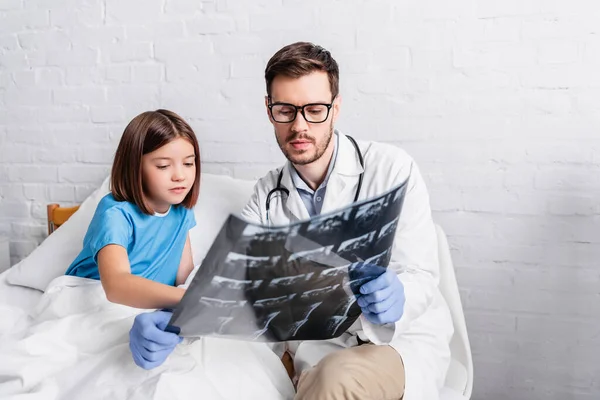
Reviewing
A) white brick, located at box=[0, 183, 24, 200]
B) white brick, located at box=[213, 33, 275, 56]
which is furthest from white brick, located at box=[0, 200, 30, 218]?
white brick, located at box=[213, 33, 275, 56]

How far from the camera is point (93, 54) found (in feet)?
6.84

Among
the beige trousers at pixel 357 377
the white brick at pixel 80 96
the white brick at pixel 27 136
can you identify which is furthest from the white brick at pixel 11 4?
the beige trousers at pixel 357 377

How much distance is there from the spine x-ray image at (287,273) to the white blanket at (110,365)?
12cm

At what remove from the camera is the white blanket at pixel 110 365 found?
106 cm

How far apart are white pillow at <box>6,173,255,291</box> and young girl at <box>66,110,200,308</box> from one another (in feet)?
0.56

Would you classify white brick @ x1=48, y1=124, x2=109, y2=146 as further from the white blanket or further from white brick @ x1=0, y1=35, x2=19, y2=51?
the white blanket

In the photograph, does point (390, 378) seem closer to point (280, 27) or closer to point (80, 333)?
point (80, 333)

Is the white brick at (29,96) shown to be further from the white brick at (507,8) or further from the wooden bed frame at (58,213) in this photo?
the white brick at (507,8)

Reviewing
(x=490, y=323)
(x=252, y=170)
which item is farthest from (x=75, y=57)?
(x=490, y=323)

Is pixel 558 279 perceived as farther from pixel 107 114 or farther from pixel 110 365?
pixel 107 114

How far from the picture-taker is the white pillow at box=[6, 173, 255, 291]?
5.52ft

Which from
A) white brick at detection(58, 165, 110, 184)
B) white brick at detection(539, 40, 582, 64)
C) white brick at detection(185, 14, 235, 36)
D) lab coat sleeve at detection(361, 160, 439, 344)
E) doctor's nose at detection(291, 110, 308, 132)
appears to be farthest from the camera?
white brick at detection(58, 165, 110, 184)

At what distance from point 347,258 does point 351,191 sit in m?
0.48

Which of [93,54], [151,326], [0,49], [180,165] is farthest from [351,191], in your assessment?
[0,49]
